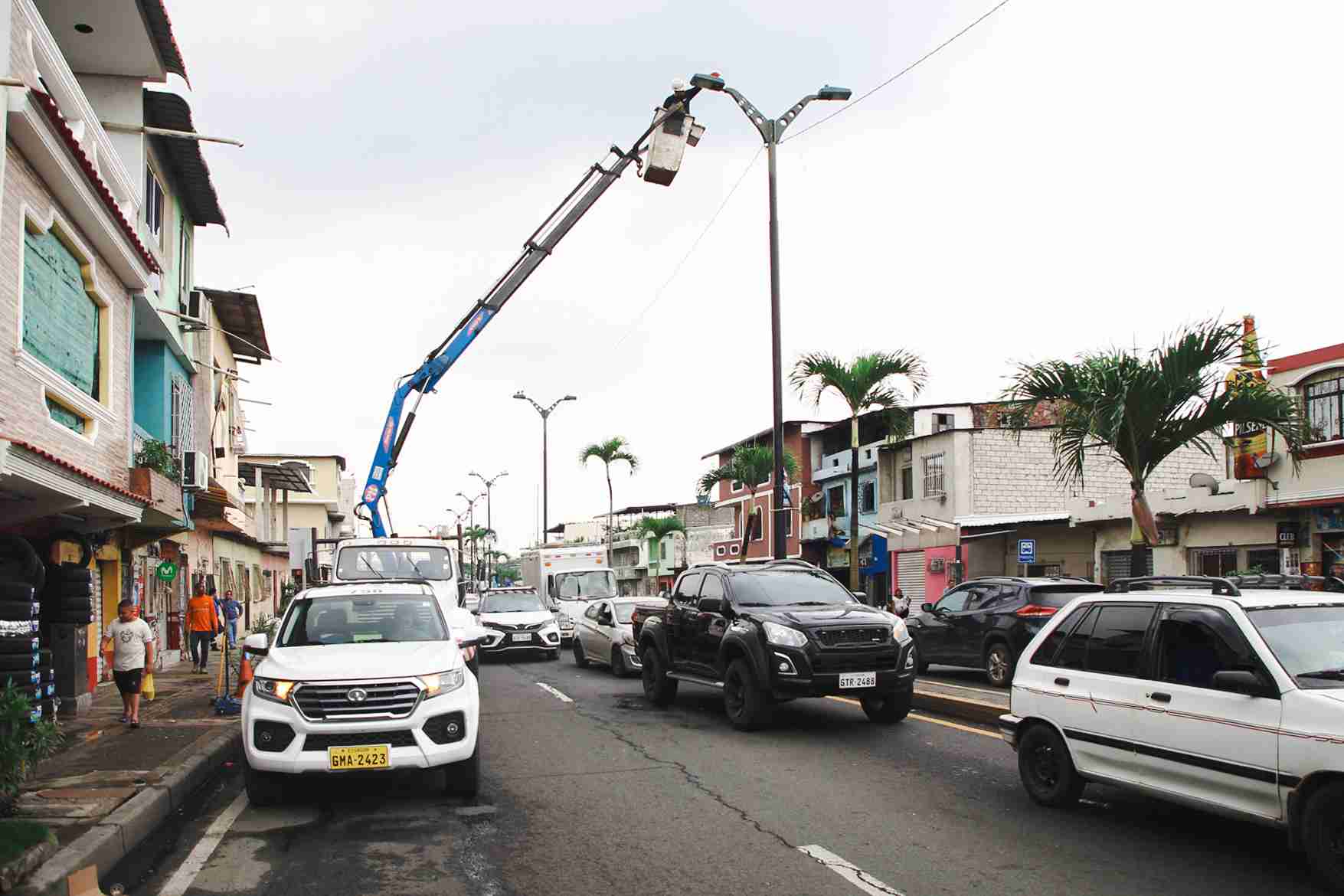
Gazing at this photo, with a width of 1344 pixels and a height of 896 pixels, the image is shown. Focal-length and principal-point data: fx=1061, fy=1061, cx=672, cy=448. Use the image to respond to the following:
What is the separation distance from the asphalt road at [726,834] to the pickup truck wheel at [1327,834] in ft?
0.78

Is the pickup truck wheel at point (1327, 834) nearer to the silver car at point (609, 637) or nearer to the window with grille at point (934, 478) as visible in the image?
the silver car at point (609, 637)

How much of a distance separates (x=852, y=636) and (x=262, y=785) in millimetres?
5882

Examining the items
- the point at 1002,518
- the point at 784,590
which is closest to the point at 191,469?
the point at 784,590

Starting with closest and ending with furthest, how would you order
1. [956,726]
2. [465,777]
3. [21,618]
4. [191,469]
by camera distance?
[465,777]
[21,618]
[956,726]
[191,469]

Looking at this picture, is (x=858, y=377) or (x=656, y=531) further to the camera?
(x=656, y=531)

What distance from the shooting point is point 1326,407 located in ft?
69.5

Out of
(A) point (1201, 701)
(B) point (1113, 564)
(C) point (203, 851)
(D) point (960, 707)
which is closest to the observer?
(A) point (1201, 701)

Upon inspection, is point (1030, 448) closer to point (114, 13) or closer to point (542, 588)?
point (542, 588)

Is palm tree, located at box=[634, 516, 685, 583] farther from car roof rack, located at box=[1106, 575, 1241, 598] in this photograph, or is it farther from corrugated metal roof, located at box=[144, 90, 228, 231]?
car roof rack, located at box=[1106, 575, 1241, 598]

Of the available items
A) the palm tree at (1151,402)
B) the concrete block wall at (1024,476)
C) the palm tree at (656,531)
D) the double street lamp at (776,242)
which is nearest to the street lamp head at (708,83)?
the double street lamp at (776,242)

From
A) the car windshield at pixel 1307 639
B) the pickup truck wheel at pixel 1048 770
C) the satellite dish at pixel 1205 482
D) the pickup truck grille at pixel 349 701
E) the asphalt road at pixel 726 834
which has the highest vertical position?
the satellite dish at pixel 1205 482

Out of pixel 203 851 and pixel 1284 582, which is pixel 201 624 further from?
pixel 1284 582

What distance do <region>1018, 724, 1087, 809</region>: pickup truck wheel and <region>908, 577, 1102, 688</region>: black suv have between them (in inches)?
292

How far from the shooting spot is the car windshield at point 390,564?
18.0m
